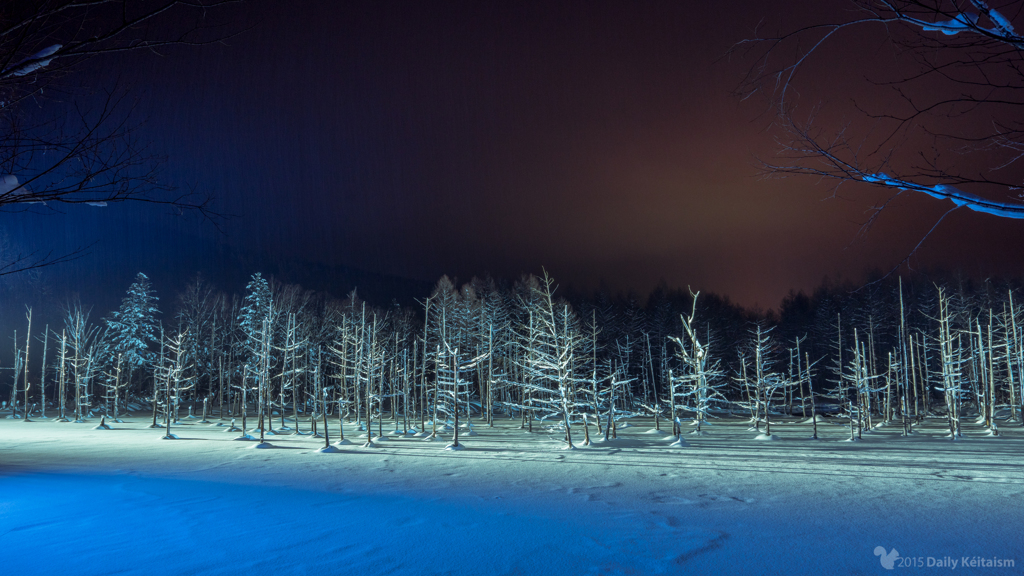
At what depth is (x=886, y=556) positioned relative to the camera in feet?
18.5

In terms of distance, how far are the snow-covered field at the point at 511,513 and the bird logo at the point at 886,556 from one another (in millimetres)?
53

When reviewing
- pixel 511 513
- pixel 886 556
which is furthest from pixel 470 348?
pixel 886 556

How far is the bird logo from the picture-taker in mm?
5381

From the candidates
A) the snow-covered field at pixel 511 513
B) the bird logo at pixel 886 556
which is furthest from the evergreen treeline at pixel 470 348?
the bird logo at pixel 886 556

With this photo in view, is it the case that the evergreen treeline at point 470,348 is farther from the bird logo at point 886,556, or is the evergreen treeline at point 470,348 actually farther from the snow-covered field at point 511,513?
the bird logo at point 886,556

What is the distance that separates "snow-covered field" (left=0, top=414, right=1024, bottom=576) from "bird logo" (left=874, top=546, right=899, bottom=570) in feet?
0.17

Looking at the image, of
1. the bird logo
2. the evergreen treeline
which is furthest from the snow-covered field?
the evergreen treeline

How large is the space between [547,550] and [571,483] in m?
4.95

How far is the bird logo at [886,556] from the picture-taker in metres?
5.38

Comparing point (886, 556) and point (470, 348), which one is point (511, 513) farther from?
point (470, 348)

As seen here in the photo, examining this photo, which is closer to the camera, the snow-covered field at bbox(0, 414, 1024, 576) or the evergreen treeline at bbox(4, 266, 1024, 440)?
the snow-covered field at bbox(0, 414, 1024, 576)

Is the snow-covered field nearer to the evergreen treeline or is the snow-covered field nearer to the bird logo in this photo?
the bird logo

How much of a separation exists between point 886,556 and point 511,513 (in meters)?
4.98

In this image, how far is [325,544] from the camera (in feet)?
20.5
